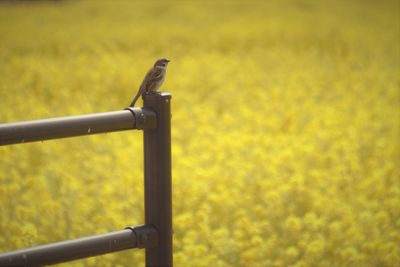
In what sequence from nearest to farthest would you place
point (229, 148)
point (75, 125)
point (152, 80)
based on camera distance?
point (75, 125) → point (152, 80) → point (229, 148)

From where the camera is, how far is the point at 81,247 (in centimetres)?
257

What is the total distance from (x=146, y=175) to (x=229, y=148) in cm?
419

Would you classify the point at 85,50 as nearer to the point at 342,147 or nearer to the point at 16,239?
the point at 342,147

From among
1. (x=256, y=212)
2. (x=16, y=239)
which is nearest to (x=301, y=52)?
(x=256, y=212)

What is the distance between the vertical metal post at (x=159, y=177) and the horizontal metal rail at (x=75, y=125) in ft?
0.14

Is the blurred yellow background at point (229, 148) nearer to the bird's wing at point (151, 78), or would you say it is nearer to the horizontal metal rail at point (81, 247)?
the bird's wing at point (151, 78)

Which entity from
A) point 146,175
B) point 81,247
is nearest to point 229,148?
point 146,175

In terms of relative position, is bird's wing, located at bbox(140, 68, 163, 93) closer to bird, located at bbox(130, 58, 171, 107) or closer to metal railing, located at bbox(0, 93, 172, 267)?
bird, located at bbox(130, 58, 171, 107)

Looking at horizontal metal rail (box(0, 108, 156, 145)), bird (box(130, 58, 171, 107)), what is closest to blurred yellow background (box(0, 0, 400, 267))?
bird (box(130, 58, 171, 107))

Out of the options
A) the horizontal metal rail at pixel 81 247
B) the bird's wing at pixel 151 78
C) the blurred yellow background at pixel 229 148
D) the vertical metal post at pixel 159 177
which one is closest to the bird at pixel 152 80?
the bird's wing at pixel 151 78

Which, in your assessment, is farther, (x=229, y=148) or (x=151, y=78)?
(x=229, y=148)

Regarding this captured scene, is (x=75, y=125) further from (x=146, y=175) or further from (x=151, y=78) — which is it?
(x=151, y=78)

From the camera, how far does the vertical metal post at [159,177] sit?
8.77ft

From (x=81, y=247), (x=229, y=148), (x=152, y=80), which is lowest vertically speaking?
(x=81, y=247)
